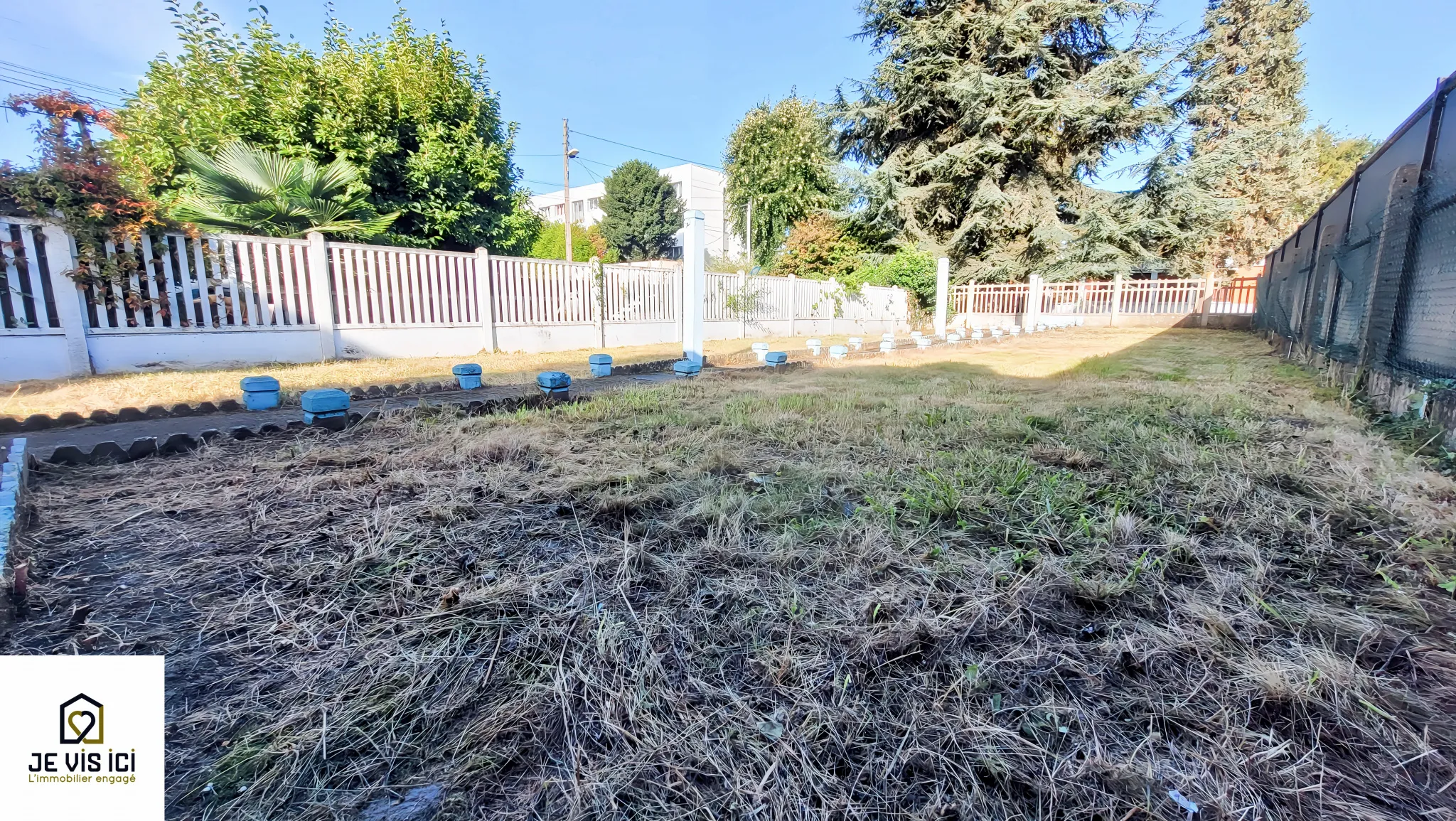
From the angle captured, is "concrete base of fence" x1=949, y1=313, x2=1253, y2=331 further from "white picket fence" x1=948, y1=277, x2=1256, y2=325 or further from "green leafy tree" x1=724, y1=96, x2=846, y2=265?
"green leafy tree" x1=724, y1=96, x2=846, y2=265

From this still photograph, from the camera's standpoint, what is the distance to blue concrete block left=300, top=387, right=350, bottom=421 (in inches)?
126

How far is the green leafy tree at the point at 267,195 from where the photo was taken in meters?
6.51

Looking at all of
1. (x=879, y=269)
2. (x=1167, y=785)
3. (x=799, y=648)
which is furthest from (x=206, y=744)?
(x=879, y=269)

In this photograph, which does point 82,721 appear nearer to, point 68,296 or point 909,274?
point 68,296

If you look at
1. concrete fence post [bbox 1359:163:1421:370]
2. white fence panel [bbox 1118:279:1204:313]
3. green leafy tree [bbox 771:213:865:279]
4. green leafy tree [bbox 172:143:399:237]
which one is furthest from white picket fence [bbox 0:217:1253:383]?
white fence panel [bbox 1118:279:1204:313]

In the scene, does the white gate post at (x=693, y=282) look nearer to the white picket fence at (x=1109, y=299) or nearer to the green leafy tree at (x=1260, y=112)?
the white picket fence at (x=1109, y=299)

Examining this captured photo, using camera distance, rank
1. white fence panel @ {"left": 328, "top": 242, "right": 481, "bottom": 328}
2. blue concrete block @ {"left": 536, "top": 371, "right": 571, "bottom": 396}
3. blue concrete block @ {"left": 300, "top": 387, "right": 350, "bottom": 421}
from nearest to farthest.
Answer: blue concrete block @ {"left": 300, "top": 387, "right": 350, "bottom": 421}
blue concrete block @ {"left": 536, "top": 371, "right": 571, "bottom": 396}
white fence panel @ {"left": 328, "top": 242, "right": 481, "bottom": 328}

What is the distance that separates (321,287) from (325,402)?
165 inches

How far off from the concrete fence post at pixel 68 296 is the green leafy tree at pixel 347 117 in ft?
13.0

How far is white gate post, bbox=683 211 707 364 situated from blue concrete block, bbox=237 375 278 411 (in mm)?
3872

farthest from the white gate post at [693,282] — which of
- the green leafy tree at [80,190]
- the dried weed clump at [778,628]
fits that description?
the green leafy tree at [80,190]

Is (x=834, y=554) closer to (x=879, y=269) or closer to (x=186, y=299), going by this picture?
(x=186, y=299)

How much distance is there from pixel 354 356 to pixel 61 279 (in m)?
2.40

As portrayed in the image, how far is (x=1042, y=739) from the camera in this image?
3.61ft
